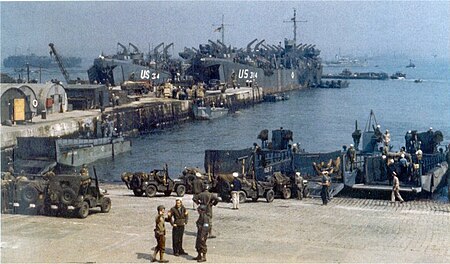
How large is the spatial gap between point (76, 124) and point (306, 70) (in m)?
97.5

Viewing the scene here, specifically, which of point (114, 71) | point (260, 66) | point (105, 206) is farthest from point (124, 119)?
point (260, 66)

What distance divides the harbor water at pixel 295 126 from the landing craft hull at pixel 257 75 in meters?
7.02

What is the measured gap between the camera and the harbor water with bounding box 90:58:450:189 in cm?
4384

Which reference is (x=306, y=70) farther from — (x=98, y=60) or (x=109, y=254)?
(x=109, y=254)

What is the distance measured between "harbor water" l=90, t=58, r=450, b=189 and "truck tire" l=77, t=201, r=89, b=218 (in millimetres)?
19130

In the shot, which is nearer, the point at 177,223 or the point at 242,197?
the point at 177,223

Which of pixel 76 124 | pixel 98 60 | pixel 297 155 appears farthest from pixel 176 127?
pixel 297 155

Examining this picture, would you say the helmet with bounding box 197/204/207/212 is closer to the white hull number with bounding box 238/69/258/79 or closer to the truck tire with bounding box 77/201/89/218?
the truck tire with bounding box 77/201/89/218

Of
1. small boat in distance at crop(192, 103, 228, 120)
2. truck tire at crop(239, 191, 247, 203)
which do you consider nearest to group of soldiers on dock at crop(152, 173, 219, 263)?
truck tire at crop(239, 191, 247, 203)

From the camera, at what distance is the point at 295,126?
217ft

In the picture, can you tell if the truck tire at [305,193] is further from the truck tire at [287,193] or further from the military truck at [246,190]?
the military truck at [246,190]

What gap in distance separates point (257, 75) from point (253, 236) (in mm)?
95459

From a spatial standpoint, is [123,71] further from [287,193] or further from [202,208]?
[202,208]

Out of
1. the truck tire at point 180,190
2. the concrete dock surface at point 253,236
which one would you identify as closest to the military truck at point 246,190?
the concrete dock surface at point 253,236
